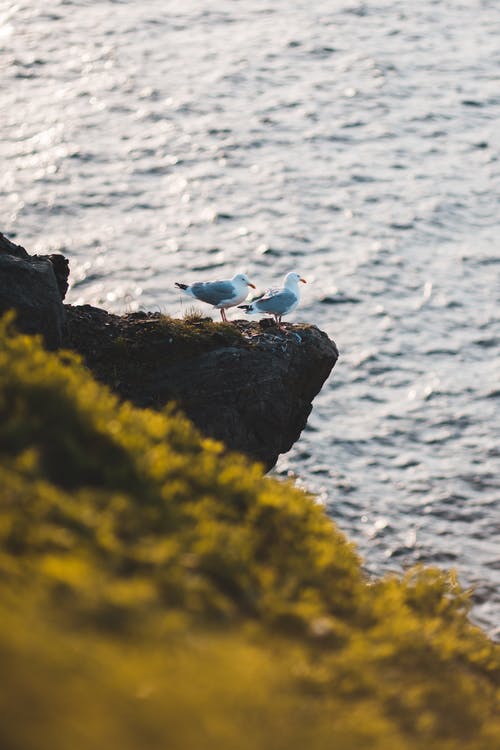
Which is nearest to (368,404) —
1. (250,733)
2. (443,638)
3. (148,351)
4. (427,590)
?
(148,351)

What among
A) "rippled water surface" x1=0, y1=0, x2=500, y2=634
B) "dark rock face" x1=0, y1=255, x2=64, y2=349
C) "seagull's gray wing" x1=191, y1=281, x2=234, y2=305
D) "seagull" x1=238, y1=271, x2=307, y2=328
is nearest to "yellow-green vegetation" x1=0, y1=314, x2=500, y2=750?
"dark rock face" x1=0, y1=255, x2=64, y2=349

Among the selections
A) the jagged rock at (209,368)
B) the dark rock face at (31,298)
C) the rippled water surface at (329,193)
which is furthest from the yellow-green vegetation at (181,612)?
the rippled water surface at (329,193)

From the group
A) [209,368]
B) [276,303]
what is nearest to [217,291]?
[276,303]

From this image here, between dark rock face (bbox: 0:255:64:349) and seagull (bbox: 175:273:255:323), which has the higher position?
dark rock face (bbox: 0:255:64:349)

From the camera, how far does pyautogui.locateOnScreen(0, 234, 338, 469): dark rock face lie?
44.7 feet

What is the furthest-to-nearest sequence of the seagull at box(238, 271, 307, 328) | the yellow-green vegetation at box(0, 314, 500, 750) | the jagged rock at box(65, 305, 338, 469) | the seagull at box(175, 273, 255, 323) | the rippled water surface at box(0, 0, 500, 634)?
1. the rippled water surface at box(0, 0, 500, 634)
2. the seagull at box(175, 273, 255, 323)
3. the seagull at box(238, 271, 307, 328)
4. the jagged rock at box(65, 305, 338, 469)
5. the yellow-green vegetation at box(0, 314, 500, 750)

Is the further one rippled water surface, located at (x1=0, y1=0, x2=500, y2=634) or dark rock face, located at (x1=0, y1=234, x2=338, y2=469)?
rippled water surface, located at (x1=0, y1=0, x2=500, y2=634)

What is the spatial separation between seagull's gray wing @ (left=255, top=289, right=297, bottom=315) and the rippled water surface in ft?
19.2

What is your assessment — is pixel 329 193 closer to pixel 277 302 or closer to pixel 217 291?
pixel 217 291

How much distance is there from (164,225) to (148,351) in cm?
1831

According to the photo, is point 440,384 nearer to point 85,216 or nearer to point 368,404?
point 368,404

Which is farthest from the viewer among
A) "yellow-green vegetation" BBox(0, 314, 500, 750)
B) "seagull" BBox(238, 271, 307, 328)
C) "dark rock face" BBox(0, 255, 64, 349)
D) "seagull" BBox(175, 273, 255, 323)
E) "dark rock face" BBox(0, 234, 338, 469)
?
"seagull" BBox(175, 273, 255, 323)

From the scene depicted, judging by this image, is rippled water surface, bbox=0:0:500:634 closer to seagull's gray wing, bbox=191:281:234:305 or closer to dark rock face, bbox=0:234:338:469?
seagull's gray wing, bbox=191:281:234:305

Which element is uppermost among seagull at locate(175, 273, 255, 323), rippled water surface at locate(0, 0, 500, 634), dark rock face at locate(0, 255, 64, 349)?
dark rock face at locate(0, 255, 64, 349)
